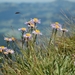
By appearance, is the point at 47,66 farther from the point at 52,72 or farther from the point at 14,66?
the point at 14,66

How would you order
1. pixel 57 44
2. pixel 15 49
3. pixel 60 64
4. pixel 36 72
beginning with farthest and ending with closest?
pixel 57 44 → pixel 15 49 → pixel 60 64 → pixel 36 72

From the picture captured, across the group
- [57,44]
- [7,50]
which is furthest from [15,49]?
[57,44]

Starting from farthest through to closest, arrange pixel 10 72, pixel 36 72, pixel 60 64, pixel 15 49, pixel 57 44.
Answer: pixel 57 44 < pixel 15 49 < pixel 10 72 < pixel 60 64 < pixel 36 72

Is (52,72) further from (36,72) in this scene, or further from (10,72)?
(10,72)

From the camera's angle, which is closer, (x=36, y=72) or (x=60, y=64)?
(x=36, y=72)

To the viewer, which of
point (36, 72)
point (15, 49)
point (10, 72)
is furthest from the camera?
point (15, 49)

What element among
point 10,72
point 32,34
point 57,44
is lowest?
point 57,44

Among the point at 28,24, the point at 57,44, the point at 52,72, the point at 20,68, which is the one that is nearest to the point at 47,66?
the point at 52,72

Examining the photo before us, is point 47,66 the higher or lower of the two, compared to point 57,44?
higher

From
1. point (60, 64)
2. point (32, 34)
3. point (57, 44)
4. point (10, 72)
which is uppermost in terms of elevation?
point (32, 34)
